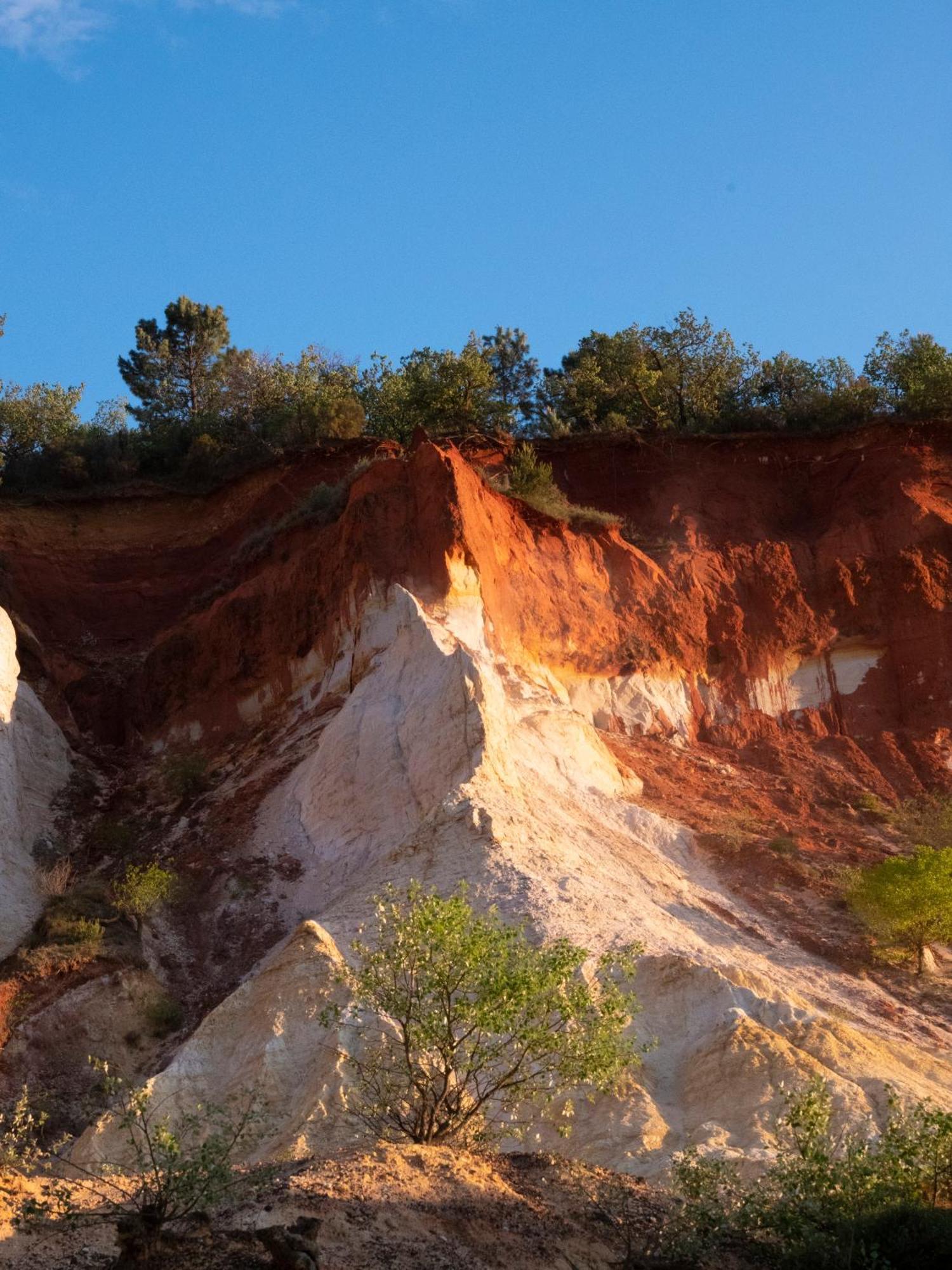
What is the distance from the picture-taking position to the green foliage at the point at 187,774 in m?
28.4

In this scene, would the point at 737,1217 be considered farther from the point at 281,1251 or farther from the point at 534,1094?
the point at 281,1251

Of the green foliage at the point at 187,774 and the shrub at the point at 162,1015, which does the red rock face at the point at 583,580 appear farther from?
the shrub at the point at 162,1015

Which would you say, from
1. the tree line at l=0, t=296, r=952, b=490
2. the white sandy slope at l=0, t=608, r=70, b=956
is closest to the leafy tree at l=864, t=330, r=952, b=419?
the tree line at l=0, t=296, r=952, b=490

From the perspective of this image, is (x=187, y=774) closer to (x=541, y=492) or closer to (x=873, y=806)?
(x=541, y=492)

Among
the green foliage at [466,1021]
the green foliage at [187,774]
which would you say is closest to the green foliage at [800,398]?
the green foliage at [187,774]

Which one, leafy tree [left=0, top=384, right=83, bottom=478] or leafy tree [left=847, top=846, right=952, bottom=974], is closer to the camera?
leafy tree [left=847, top=846, right=952, bottom=974]

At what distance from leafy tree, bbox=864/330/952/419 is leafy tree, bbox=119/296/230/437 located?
23097 mm

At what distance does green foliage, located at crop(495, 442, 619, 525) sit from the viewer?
34.2 meters

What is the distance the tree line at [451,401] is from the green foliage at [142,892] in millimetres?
18007

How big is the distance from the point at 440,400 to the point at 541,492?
20.1 feet

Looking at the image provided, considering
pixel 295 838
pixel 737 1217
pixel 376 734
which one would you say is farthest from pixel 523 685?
pixel 737 1217

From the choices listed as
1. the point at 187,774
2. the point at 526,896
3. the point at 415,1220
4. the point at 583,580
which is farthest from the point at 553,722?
the point at 415,1220

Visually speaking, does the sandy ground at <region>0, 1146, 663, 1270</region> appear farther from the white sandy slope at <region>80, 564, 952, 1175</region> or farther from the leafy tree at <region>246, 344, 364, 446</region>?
the leafy tree at <region>246, 344, 364, 446</region>

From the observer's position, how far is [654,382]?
4178 cm
